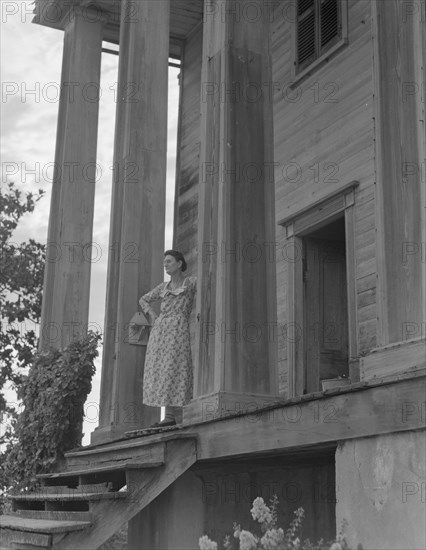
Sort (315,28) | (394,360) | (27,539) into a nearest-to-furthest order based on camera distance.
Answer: (394,360), (27,539), (315,28)

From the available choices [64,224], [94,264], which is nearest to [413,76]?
[64,224]

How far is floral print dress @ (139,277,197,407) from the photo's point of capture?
8.66m

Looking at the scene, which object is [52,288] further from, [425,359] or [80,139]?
[425,359]

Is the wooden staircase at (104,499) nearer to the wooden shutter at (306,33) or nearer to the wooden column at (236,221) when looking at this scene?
the wooden column at (236,221)

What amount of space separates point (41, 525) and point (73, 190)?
607cm

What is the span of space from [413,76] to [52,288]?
6839 mm

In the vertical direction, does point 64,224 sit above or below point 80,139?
below

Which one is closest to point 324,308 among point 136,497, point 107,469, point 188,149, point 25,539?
point 107,469

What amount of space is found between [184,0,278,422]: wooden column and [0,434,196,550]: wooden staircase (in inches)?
17.5

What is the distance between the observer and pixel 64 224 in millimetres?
11891

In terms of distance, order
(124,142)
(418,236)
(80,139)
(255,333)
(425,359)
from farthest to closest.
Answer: (80,139) → (124,142) → (255,333) → (418,236) → (425,359)

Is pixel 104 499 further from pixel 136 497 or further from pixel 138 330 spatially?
pixel 138 330

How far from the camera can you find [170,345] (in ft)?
28.8

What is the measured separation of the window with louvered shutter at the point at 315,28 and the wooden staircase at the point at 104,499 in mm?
5530
